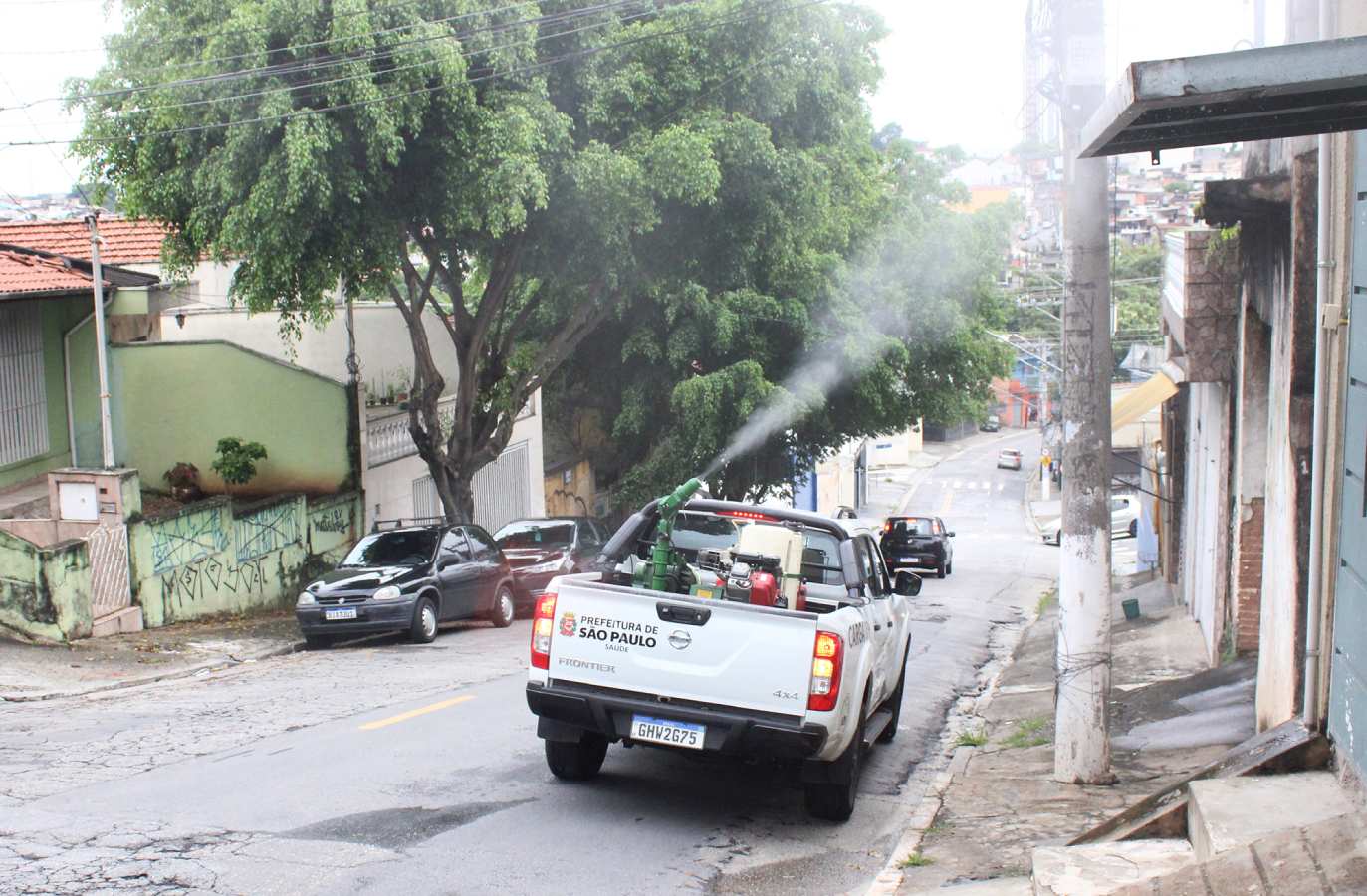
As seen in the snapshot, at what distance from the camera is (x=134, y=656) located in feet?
50.8

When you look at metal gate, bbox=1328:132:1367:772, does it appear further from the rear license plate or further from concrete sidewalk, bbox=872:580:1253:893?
the rear license plate

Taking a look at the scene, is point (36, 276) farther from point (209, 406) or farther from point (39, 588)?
point (39, 588)

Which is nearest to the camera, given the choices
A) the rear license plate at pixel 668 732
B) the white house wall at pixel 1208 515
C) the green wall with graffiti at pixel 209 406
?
the rear license plate at pixel 668 732

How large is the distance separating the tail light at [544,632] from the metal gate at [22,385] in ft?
Answer: 47.8

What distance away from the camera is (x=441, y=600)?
57.2 feet

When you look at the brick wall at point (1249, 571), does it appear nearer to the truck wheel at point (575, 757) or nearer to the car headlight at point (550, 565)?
→ the truck wheel at point (575, 757)

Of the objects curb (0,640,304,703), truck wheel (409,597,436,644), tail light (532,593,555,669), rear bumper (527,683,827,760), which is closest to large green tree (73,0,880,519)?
truck wheel (409,597,436,644)

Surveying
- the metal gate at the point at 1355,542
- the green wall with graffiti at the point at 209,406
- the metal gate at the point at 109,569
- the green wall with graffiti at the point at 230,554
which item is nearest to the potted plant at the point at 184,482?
the green wall with graffiti at the point at 209,406

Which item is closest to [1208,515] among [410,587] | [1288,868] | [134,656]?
[410,587]

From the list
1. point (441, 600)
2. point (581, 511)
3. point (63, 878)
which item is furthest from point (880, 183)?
point (63, 878)

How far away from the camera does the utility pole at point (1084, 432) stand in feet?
28.5

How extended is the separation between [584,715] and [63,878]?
9.21 ft

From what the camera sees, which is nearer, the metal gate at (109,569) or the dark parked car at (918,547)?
the metal gate at (109,569)

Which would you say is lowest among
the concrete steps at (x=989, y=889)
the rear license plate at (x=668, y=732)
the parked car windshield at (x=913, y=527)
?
the parked car windshield at (x=913, y=527)
